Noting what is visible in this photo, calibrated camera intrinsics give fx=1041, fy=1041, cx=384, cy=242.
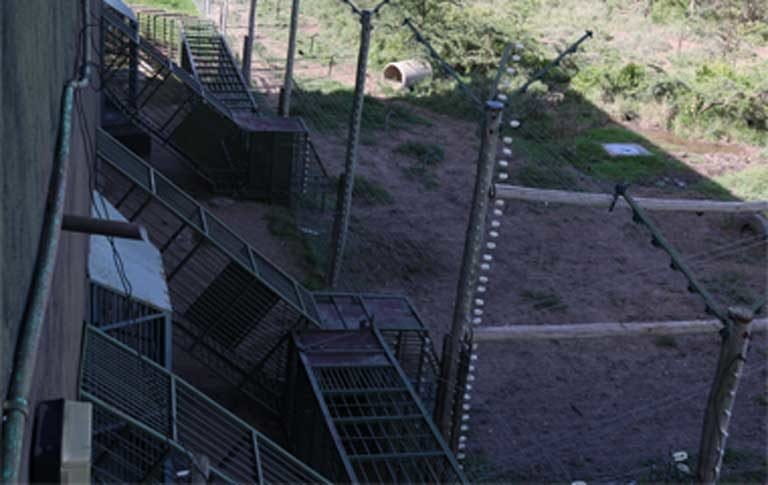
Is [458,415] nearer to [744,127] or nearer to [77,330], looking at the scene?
[77,330]

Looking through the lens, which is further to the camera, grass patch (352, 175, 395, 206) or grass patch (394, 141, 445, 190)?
grass patch (394, 141, 445, 190)

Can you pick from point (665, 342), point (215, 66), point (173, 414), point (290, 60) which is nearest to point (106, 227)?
point (173, 414)

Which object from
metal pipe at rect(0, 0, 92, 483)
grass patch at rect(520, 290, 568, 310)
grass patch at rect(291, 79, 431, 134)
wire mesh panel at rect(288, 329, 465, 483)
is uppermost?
metal pipe at rect(0, 0, 92, 483)

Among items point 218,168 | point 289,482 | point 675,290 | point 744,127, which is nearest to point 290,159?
point 218,168

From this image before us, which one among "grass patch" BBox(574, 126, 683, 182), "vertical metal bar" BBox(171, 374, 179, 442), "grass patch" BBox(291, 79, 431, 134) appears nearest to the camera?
"vertical metal bar" BBox(171, 374, 179, 442)

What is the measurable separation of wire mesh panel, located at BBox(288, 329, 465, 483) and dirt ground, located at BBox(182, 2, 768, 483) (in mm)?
1403

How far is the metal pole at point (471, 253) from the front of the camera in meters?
8.75

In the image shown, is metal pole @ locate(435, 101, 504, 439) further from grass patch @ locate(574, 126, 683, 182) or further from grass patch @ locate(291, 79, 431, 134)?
grass patch @ locate(291, 79, 431, 134)

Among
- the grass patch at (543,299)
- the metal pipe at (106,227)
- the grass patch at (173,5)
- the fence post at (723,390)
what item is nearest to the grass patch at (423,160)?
the grass patch at (543,299)

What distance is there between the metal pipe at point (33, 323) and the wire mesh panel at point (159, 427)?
7.56ft

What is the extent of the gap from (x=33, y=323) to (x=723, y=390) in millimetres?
5499

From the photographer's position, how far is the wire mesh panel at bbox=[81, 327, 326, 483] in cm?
741

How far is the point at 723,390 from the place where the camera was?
7.57 metres

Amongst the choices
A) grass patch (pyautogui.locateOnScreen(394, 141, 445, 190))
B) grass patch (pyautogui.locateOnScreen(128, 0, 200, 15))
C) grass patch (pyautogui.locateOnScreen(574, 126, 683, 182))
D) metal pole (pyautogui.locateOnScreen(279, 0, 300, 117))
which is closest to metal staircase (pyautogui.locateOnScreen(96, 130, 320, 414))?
metal pole (pyautogui.locateOnScreen(279, 0, 300, 117))
